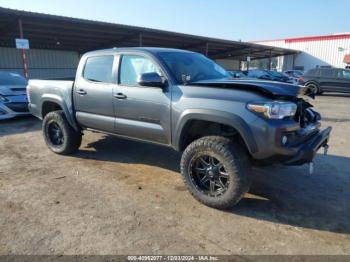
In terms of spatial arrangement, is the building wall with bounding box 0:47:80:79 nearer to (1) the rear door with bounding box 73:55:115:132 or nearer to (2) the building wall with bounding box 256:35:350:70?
(1) the rear door with bounding box 73:55:115:132

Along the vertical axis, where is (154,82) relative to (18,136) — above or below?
above

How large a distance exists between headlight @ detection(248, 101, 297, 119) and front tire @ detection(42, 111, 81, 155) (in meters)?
3.46

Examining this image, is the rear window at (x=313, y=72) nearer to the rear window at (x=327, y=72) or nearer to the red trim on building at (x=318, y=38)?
the rear window at (x=327, y=72)

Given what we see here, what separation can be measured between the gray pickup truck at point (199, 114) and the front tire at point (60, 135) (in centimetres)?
19

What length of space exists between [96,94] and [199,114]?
202cm

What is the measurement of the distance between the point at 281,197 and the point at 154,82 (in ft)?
7.06

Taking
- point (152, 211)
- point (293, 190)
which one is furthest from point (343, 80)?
point (152, 211)

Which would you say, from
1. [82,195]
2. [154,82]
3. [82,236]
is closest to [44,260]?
[82,236]

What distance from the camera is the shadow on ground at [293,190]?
11.0 feet

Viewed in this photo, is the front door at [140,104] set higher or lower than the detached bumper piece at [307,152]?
higher

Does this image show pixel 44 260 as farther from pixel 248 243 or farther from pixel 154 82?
pixel 154 82

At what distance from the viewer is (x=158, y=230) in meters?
3.09

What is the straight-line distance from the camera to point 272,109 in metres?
3.14

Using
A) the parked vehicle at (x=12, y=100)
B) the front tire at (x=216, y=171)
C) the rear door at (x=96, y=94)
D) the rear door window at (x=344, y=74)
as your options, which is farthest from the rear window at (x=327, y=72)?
the front tire at (x=216, y=171)
